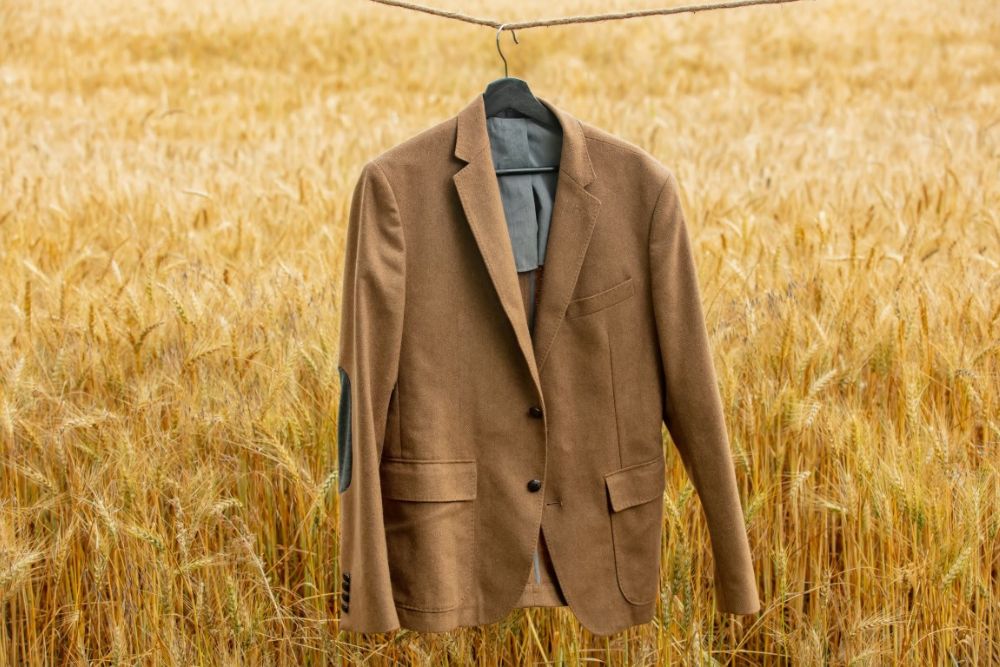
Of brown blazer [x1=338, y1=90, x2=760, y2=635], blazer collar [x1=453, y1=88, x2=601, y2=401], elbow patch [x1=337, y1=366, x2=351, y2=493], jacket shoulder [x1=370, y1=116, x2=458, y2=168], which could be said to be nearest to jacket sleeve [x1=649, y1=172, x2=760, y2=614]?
brown blazer [x1=338, y1=90, x2=760, y2=635]

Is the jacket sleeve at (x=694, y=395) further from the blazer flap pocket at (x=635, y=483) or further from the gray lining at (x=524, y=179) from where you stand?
the gray lining at (x=524, y=179)

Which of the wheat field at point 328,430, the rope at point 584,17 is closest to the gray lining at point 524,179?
the rope at point 584,17

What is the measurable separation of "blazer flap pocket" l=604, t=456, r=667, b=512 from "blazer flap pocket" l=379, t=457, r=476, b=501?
0.70 feet

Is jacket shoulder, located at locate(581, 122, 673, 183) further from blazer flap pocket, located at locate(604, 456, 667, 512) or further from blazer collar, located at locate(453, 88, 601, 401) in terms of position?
blazer flap pocket, located at locate(604, 456, 667, 512)

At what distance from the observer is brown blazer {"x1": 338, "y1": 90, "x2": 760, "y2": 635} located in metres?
1.36

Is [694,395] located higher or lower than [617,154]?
lower

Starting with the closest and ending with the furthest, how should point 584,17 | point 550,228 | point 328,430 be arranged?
1. point 584,17
2. point 550,228
3. point 328,430

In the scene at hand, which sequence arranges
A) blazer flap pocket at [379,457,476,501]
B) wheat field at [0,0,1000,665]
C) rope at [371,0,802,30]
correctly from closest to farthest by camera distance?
rope at [371,0,802,30]
blazer flap pocket at [379,457,476,501]
wheat field at [0,0,1000,665]

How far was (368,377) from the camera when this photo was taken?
1.34 metres

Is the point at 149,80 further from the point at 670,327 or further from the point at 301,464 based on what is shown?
the point at 670,327

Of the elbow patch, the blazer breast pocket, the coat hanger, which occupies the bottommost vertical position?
the elbow patch

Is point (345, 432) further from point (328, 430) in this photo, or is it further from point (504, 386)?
point (328, 430)

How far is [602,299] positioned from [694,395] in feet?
0.66

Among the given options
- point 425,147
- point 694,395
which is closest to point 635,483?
point 694,395
